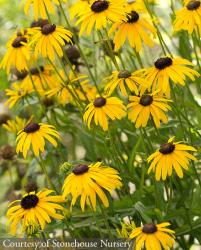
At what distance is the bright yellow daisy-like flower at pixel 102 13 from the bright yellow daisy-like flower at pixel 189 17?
173mm

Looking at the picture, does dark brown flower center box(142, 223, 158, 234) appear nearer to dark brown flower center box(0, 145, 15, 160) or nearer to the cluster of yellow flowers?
the cluster of yellow flowers

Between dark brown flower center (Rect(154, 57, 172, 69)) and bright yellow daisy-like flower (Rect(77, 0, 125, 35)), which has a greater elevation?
bright yellow daisy-like flower (Rect(77, 0, 125, 35))

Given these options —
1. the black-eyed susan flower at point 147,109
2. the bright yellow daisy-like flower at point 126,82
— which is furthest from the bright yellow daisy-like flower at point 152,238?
the bright yellow daisy-like flower at point 126,82

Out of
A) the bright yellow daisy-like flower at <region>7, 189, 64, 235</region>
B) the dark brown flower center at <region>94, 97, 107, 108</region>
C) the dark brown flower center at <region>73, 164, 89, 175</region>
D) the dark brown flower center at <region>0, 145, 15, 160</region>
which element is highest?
the dark brown flower center at <region>0, 145, 15, 160</region>

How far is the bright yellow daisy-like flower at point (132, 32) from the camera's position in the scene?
1.77 metres

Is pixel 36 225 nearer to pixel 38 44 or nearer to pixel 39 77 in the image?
pixel 38 44

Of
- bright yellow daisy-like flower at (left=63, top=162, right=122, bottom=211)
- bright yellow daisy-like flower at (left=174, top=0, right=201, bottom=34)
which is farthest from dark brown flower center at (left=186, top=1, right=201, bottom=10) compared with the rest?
bright yellow daisy-like flower at (left=63, top=162, right=122, bottom=211)

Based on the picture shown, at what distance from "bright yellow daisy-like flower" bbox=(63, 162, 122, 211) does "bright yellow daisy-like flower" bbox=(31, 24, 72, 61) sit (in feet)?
1.38

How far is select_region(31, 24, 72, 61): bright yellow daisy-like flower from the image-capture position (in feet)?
5.77

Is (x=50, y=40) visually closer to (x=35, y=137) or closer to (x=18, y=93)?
(x=35, y=137)

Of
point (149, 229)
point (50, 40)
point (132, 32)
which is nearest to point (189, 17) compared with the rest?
point (132, 32)

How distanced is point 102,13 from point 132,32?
124mm

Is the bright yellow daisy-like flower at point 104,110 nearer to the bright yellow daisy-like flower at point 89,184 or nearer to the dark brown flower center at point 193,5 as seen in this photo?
the bright yellow daisy-like flower at point 89,184

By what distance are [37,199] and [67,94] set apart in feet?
Result: 2.03
